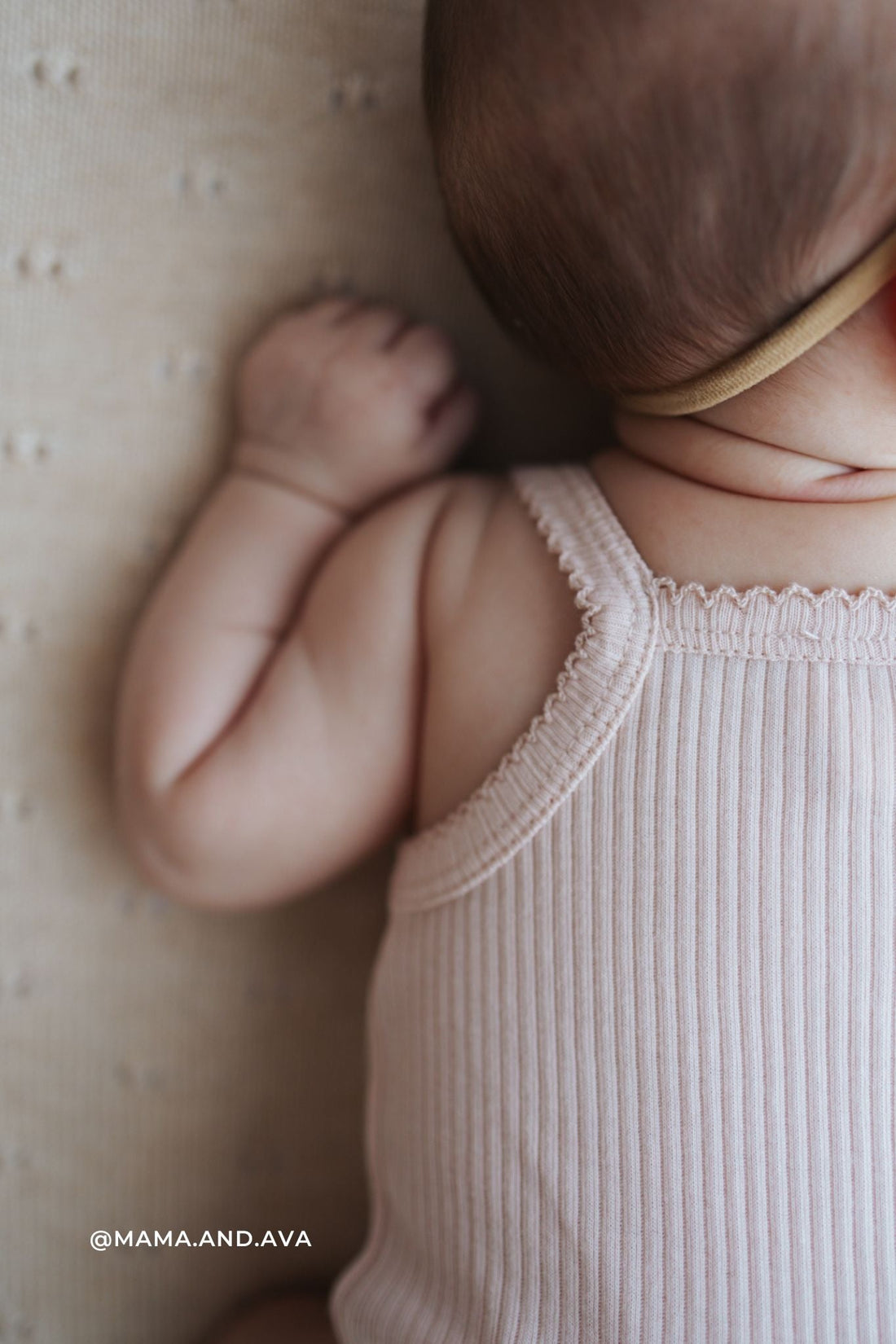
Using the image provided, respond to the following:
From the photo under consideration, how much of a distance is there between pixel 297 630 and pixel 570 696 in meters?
0.22

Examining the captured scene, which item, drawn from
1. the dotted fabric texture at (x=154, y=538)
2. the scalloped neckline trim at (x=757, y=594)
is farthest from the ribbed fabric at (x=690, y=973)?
the dotted fabric texture at (x=154, y=538)

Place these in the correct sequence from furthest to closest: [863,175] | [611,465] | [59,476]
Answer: [59,476], [611,465], [863,175]

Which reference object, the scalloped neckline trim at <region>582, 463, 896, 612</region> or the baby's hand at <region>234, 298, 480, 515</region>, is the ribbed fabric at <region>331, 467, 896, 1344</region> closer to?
the scalloped neckline trim at <region>582, 463, 896, 612</region>

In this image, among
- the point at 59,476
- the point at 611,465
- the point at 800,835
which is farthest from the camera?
the point at 59,476

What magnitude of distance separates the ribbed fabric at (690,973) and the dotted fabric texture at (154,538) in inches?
10.2

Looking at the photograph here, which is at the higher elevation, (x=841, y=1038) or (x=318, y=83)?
(x=318, y=83)

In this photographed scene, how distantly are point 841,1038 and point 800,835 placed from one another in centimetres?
11

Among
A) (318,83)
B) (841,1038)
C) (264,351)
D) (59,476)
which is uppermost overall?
(318,83)

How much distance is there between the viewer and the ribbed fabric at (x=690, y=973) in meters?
0.56

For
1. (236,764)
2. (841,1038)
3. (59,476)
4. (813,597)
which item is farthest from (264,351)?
(841,1038)

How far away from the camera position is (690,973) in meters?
0.57

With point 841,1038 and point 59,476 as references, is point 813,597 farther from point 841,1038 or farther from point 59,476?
point 59,476

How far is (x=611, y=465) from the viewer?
0.67 m

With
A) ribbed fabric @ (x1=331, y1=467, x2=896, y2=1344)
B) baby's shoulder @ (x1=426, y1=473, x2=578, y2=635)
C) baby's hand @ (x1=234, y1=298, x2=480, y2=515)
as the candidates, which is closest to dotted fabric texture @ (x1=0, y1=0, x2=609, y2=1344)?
baby's hand @ (x1=234, y1=298, x2=480, y2=515)
